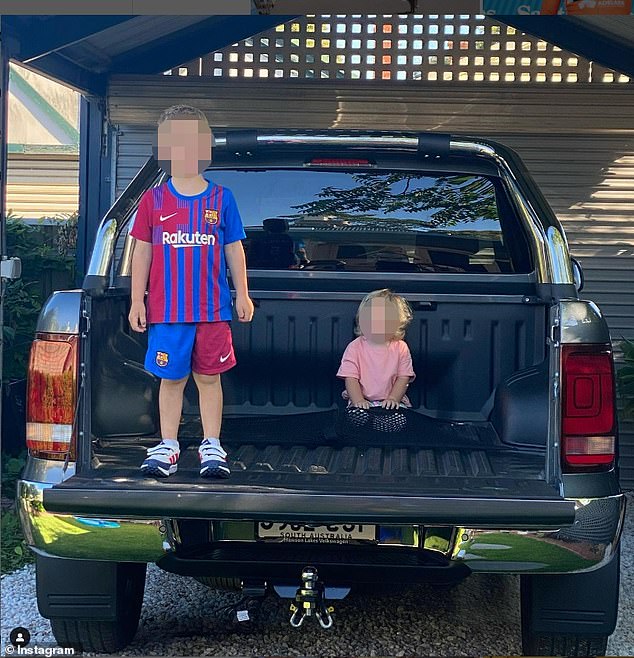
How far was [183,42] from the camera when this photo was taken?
6.37 metres

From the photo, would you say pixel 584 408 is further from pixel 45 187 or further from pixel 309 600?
pixel 45 187

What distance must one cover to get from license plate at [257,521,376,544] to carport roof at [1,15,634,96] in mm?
3112

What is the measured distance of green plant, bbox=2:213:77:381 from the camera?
6.05 m

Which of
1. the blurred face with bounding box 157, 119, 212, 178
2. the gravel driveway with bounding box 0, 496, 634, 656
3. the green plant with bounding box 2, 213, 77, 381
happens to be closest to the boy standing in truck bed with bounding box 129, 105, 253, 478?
the blurred face with bounding box 157, 119, 212, 178

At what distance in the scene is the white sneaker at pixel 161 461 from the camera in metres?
3.49

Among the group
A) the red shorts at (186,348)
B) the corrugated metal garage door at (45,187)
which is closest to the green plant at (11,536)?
the red shorts at (186,348)

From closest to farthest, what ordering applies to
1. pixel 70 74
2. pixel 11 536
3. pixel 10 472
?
pixel 10 472 → pixel 11 536 → pixel 70 74

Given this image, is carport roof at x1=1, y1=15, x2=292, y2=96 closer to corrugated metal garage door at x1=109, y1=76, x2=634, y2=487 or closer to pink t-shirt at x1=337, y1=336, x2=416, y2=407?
corrugated metal garage door at x1=109, y1=76, x2=634, y2=487

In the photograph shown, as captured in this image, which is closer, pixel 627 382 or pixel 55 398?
pixel 55 398

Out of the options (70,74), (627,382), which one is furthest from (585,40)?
(70,74)

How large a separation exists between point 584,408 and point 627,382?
11.1ft

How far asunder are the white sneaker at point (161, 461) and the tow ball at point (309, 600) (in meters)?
0.57

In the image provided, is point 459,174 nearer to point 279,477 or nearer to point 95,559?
point 279,477

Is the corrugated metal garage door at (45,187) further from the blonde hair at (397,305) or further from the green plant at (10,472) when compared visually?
the blonde hair at (397,305)
